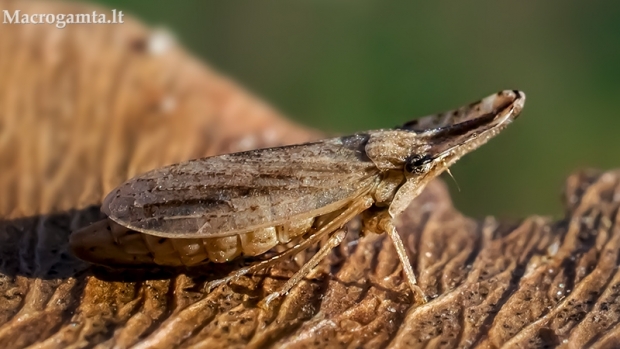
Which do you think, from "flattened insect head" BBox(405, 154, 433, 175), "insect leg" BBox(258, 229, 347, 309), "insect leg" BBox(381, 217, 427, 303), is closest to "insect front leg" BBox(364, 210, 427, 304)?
"insect leg" BBox(381, 217, 427, 303)

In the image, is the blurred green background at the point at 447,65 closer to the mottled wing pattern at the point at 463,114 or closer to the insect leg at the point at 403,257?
the mottled wing pattern at the point at 463,114

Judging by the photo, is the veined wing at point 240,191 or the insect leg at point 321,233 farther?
the insect leg at point 321,233

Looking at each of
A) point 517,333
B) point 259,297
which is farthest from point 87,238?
point 517,333

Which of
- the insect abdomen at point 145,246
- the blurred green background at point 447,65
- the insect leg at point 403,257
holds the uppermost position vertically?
the blurred green background at point 447,65

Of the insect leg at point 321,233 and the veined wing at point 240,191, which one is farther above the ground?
the veined wing at point 240,191

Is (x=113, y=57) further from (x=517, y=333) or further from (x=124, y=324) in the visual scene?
(x=517, y=333)

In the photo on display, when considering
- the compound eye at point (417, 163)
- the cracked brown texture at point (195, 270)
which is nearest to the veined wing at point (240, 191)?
the compound eye at point (417, 163)

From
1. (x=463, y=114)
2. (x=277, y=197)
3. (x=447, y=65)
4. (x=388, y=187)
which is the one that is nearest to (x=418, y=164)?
(x=388, y=187)
